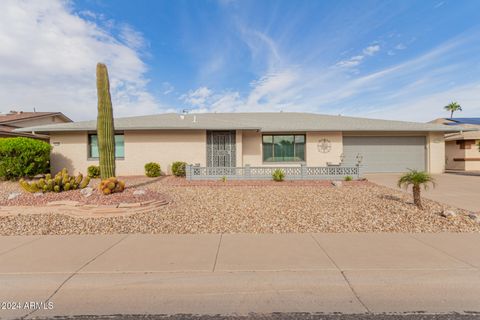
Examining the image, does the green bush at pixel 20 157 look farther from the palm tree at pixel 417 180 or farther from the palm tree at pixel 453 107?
the palm tree at pixel 453 107

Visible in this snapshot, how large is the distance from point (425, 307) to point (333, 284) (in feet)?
3.28

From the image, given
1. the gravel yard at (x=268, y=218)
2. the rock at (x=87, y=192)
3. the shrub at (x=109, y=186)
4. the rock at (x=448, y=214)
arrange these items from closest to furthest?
the gravel yard at (x=268, y=218)
the rock at (x=448, y=214)
the rock at (x=87, y=192)
the shrub at (x=109, y=186)

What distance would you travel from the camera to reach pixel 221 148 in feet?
49.2

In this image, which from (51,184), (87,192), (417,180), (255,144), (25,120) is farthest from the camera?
(25,120)

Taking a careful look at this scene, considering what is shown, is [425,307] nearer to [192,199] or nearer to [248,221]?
[248,221]

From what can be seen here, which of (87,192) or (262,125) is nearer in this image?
(87,192)

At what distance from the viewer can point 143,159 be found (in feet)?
48.5

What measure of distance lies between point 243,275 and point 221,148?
11.9 meters

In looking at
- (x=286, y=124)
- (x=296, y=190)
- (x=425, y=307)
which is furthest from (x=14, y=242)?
(x=286, y=124)

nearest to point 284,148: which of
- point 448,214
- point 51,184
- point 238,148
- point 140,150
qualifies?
point 238,148

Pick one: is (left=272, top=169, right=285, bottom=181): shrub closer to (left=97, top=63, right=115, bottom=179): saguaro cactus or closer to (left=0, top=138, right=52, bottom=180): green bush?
(left=97, top=63, right=115, bottom=179): saguaro cactus

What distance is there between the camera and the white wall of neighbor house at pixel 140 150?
14.7 metres

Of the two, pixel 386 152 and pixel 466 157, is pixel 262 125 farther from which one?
pixel 466 157

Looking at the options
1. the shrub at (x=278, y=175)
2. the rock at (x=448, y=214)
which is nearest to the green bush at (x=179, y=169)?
the shrub at (x=278, y=175)
